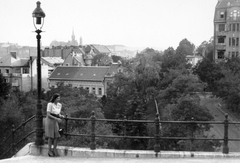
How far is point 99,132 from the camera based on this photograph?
29469mm

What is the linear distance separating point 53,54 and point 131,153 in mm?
116126

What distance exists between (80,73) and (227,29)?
Answer: 36.0 metres

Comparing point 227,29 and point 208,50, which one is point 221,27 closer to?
point 227,29

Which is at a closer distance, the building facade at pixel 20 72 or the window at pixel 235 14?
the window at pixel 235 14

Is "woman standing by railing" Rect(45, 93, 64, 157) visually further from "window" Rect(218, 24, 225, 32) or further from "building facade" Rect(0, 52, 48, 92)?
"building facade" Rect(0, 52, 48, 92)

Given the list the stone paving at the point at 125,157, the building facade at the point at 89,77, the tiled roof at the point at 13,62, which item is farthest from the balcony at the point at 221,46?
the stone paving at the point at 125,157

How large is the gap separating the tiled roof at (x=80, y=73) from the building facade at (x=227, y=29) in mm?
26351

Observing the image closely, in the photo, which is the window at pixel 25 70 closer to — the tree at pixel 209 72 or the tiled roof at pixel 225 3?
the tree at pixel 209 72

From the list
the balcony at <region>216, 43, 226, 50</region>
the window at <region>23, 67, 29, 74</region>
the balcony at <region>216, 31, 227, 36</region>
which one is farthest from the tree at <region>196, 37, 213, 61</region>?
the window at <region>23, 67, 29, 74</region>

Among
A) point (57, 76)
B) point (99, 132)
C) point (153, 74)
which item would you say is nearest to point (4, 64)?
point (57, 76)

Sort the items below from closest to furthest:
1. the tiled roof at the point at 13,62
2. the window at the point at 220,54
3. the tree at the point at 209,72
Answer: the tree at the point at 209,72, the window at the point at 220,54, the tiled roof at the point at 13,62

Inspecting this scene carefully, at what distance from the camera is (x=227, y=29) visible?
2640 inches

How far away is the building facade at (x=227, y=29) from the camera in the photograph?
217 ft

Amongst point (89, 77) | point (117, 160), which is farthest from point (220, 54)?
point (117, 160)
